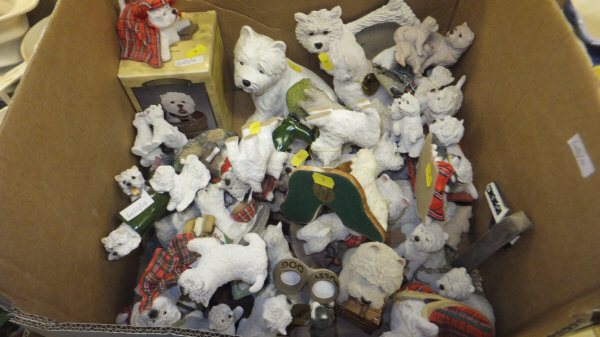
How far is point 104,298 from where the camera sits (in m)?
1.13

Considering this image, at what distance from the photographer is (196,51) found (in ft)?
4.49

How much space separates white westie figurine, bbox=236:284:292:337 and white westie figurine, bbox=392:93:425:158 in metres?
0.66

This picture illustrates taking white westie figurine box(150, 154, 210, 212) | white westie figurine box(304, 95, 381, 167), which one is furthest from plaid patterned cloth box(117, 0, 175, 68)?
white westie figurine box(304, 95, 381, 167)

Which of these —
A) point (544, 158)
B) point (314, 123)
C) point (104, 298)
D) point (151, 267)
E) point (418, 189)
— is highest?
point (544, 158)

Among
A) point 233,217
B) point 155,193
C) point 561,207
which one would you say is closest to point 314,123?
point 233,217

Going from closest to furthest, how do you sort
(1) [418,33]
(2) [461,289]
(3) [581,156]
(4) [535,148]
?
(3) [581,156], (4) [535,148], (2) [461,289], (1) [418,33]

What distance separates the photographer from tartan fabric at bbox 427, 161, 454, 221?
3.51ft

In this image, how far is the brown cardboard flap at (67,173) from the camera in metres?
0.85

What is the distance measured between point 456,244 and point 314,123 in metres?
0.66

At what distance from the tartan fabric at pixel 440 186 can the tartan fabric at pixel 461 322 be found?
0.28 metres

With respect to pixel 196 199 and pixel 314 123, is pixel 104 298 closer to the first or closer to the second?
pixel 196 199

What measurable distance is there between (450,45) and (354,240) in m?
0.85

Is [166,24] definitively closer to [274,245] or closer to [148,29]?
[148,29]

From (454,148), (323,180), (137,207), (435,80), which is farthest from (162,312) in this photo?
(435,80)
